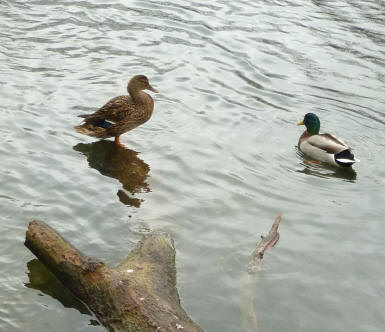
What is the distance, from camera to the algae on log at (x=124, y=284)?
4812mm

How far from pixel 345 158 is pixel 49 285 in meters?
4.65

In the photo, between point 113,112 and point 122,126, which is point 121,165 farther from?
point 113,112

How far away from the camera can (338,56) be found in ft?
44.1

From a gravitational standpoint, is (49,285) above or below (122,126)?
below

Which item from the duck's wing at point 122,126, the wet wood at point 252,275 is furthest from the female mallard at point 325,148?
the wet wood at point 252,275

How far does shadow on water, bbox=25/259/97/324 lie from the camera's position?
5.58m

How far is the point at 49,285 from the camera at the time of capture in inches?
231

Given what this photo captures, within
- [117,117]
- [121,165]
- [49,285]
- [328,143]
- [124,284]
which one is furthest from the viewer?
[328,143]

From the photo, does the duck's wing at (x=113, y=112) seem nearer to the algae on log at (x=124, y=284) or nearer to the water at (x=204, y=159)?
the water at (x=204, y=159)

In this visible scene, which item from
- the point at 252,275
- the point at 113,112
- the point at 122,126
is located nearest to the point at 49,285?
the point at 252,275

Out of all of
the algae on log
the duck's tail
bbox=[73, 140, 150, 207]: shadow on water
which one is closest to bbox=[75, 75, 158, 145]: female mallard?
bbox=[73, 140, 150, 207]: shadow on water

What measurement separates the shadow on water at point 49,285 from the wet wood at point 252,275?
4.42ft

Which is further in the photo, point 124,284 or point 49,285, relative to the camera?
point 49,285

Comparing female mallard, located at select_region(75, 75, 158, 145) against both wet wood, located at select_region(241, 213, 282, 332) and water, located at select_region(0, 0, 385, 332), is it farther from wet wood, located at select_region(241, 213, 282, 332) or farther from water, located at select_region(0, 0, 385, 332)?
wet wood, located at select_region(241, 213, 282, 332)
